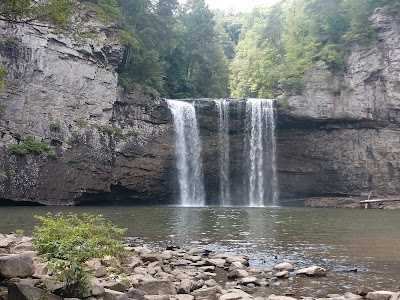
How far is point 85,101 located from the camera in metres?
30.3

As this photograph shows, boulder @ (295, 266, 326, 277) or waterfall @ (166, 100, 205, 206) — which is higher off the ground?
waterfall @ (166, 100, 205, 206)

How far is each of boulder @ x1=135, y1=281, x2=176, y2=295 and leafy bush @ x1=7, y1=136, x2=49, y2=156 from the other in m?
23.2

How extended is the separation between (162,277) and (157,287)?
127cm

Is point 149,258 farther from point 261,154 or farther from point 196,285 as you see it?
point 261,154

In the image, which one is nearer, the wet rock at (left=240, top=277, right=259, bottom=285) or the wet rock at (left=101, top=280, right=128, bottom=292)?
the wet rock at (left=101, top=280, right=128, bottom=292)

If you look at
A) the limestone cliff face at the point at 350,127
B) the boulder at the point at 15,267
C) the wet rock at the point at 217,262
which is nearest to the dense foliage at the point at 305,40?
the limestone cliff face at the point at 350,127

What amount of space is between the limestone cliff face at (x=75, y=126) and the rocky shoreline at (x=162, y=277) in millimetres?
19135

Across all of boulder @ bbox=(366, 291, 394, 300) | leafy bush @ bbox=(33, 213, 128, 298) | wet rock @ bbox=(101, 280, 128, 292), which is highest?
leafy bush @ bbox=(33, 213, 128, 298)

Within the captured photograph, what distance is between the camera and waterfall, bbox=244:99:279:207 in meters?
33.8

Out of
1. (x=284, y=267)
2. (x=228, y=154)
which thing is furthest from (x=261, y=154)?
(x=284, y=267)

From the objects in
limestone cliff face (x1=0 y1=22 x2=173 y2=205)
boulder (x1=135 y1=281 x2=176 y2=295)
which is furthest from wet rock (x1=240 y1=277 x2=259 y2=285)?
limestone cliff face (x1=0 y1=22 x2=173 y2=205)

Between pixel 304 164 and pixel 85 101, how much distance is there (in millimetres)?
18652

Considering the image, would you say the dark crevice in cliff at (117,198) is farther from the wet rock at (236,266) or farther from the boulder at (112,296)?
the boulder at (112,296)

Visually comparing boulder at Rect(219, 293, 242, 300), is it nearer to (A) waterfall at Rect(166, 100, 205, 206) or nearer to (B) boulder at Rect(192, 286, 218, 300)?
(B) boulder at Rect(192, 286, 218, 300)
